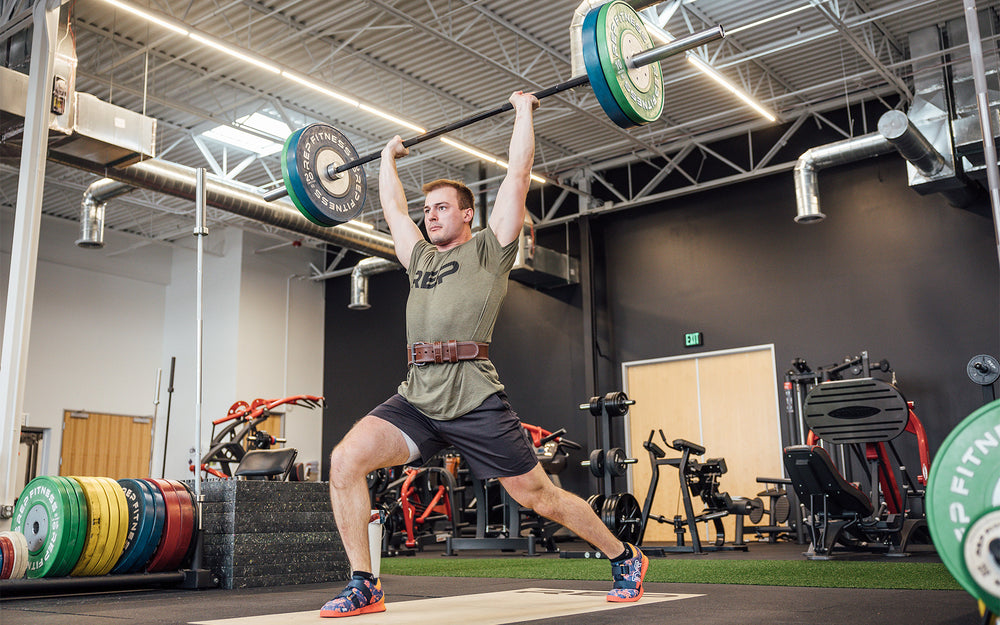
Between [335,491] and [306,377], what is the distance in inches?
406

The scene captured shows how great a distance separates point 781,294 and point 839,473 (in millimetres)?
4427

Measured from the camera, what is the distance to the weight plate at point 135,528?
3338 mm

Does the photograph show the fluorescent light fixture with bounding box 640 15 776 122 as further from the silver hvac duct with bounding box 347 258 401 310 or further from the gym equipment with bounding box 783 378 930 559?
the silver hvac duct with bounding box 347 258 401 310

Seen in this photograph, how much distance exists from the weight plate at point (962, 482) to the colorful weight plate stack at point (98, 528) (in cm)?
295

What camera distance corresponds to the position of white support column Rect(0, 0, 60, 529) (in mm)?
4180

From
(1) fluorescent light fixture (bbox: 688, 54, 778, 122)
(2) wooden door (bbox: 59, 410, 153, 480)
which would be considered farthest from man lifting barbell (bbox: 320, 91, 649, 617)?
(2) wooden door (bbox: 59, 410, 153, 480)

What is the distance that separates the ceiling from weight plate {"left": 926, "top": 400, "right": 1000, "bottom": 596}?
529 cm

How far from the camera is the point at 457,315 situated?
7.91 feet

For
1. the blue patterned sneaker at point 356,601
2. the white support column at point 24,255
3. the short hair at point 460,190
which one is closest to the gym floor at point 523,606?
the blue patterned sneaker at point 356,601

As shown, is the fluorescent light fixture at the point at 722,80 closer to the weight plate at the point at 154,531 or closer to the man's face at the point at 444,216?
the man's face at the point at 444,216

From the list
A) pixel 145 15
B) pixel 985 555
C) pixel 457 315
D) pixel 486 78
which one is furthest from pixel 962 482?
pixel 486 78

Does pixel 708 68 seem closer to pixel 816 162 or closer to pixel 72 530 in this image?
pixel 816 162

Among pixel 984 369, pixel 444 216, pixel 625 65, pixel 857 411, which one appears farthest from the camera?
pixel 984 369

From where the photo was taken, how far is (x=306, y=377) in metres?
12.3
